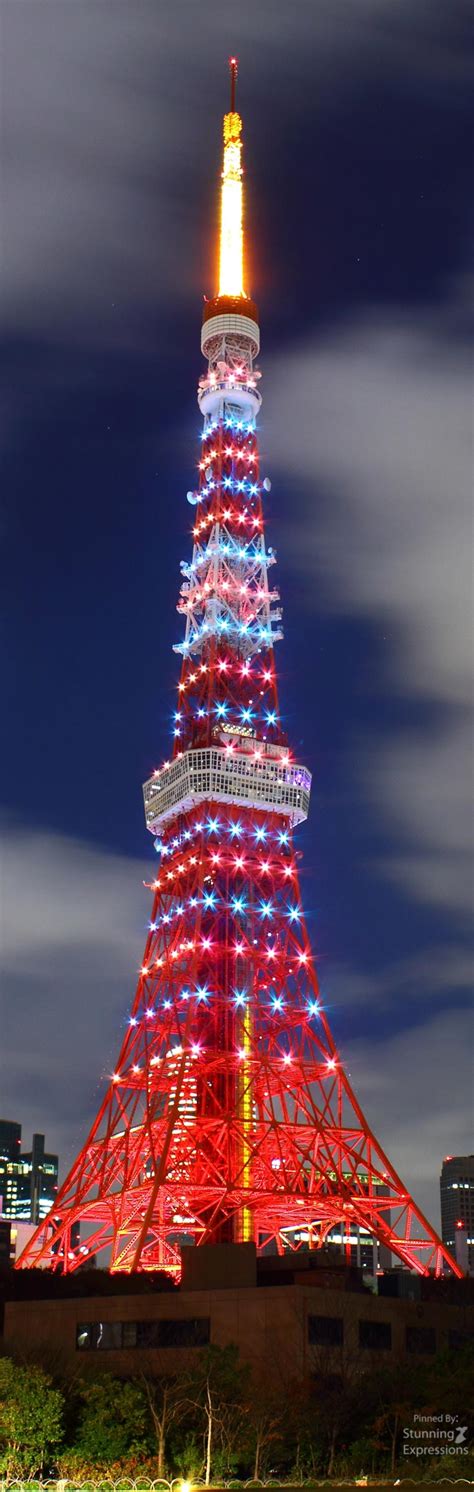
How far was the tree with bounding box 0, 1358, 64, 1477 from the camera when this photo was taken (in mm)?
45688

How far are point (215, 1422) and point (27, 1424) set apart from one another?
19.8 feet

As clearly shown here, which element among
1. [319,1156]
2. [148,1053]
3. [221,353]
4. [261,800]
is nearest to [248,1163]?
[319,1156]

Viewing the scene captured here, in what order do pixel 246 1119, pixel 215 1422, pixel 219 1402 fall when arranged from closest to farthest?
A: pixel 215 1422
pixel 219 1402
pixel 246 1119

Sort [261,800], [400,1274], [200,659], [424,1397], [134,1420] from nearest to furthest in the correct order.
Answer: [134,1420]
[424,1397]
[400,1274]
[261,800]
[200,659]

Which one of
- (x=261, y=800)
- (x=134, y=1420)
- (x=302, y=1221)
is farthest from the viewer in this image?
(x=261, y=800)

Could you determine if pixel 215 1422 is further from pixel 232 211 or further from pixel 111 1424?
pixel 232 211

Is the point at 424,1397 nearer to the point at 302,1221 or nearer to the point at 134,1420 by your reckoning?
the point at 134,1420

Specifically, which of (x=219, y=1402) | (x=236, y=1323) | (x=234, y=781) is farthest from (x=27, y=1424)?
(x=234, y=781)

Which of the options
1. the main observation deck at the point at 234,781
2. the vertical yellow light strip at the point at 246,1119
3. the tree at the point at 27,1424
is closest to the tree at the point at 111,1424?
the tree at the point at 27,1424

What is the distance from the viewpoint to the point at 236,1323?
57812mm

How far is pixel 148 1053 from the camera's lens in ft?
292

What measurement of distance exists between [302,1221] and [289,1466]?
39.4 m

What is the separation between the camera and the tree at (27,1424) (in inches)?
1799

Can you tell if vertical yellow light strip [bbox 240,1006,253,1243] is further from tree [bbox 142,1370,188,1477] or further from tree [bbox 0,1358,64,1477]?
tree [bbox 0,1358,64,1477]
